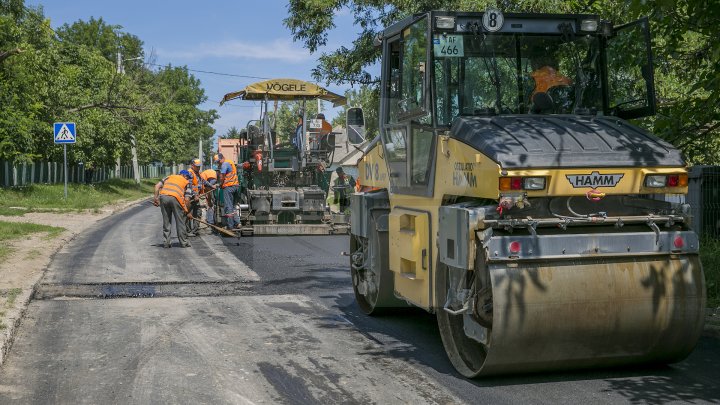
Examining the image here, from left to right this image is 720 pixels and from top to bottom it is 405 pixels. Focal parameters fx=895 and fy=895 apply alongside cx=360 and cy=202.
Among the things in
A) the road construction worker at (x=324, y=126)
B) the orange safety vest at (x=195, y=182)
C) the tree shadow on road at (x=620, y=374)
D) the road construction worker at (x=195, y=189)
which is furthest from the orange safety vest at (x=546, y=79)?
the orange safety vest at (x=195, y=182)

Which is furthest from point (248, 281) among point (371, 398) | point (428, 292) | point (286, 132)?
point (286, 132)

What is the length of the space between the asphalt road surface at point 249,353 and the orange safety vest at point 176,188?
14.0 feet

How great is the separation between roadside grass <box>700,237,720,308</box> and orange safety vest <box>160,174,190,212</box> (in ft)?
30.9

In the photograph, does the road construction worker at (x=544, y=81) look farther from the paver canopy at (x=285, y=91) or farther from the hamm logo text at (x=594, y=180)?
the paver canopy at (x=285, y=91)

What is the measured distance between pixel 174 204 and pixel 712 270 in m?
9.96

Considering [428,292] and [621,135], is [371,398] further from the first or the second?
[621,135]

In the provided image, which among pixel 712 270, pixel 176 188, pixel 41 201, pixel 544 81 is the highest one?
pixel 544 81

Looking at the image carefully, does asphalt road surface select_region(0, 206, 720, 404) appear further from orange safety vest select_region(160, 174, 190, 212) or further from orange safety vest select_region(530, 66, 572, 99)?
orange safety vest select_region(160, 174, 190, 212)

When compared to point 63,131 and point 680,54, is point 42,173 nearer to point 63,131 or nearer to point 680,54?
point 63,131

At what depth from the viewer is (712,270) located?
9.37m

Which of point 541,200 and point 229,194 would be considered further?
point 229,194

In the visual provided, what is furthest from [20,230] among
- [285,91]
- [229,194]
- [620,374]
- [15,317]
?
[620,374]

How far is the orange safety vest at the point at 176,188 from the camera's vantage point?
54.1 ft

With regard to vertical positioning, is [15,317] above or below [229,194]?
below
